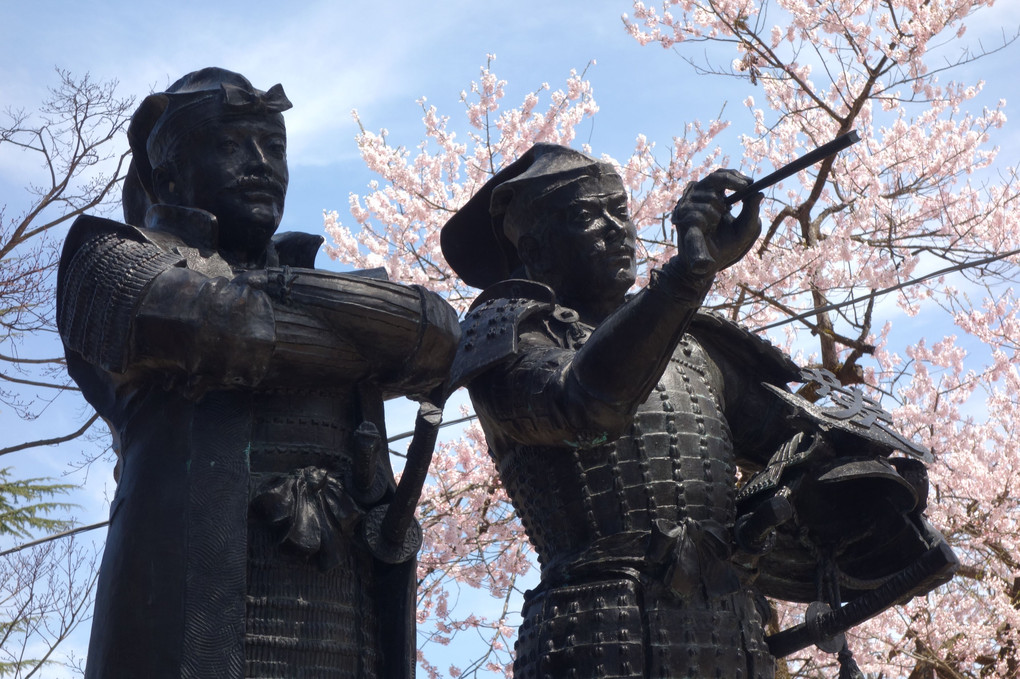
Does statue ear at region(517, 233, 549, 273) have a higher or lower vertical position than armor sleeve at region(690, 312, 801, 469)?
higher

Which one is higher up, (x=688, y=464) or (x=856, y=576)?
(x=688, y=464)

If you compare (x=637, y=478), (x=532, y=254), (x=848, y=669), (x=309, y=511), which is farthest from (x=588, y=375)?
(x=848, y=669)

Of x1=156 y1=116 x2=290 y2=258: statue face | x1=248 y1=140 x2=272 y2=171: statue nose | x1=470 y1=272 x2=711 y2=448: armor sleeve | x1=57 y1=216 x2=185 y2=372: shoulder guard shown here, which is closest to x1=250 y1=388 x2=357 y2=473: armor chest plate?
x1=57 y1=216 x2=185 y2=372: shoulder guard

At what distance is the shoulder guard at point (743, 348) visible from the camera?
4.91 m

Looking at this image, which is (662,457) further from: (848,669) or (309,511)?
(309,511)

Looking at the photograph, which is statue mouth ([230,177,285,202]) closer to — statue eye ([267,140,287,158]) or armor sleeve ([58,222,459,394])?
statue eye ([267,140,287,158])

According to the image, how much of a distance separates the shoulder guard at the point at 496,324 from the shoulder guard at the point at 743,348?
645 mm

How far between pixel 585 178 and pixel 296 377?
68.6 inches

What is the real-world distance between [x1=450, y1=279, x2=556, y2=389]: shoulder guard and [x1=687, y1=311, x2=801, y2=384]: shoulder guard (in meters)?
0.65

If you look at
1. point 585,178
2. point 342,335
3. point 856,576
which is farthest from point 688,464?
point 342,335

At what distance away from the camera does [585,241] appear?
4.69 m

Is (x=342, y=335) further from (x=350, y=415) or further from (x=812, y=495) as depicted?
(x=812, y=495)

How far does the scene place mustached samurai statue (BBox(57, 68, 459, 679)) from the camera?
3135mm

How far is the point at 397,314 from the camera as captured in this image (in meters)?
3.37
